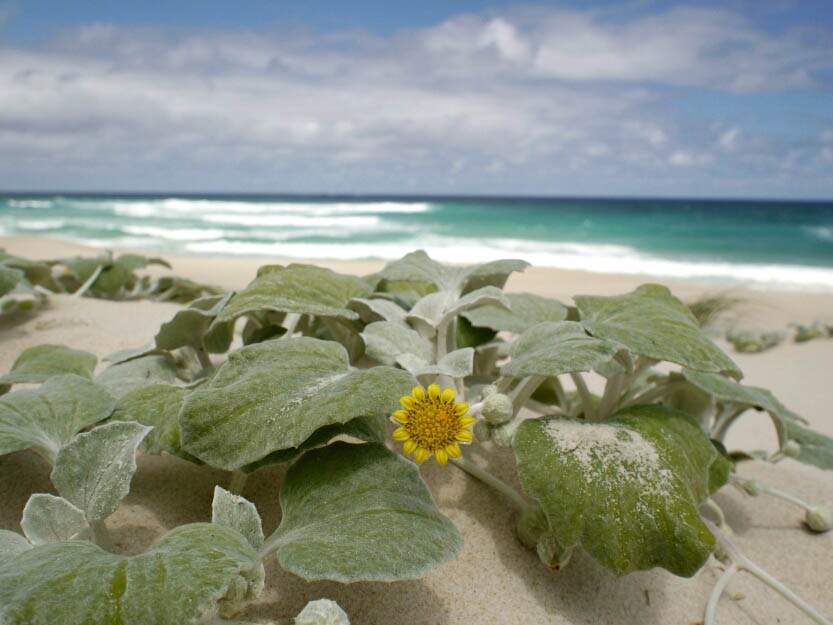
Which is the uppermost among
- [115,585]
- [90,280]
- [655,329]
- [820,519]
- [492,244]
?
[655,329]

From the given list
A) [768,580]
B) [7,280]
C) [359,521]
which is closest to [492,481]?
[359,521]

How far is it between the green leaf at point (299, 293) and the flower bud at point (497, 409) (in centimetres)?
41

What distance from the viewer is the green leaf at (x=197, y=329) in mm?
1666

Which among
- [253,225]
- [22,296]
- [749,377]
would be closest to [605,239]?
[253,225]

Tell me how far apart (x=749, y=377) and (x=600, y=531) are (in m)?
3.04

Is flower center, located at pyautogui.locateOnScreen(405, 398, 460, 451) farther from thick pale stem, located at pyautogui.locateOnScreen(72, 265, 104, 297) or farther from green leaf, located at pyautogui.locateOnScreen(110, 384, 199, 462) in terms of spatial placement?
thick pale stem, located at pyautogui.locateOnScreen(72, 265, 104, 297)

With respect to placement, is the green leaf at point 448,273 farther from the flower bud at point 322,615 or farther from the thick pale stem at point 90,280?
the thick pale stem at point 90,280

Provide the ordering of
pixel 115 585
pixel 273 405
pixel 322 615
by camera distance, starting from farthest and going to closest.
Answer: pixel 273 405 < pixel 322 615 < pixel 115 585

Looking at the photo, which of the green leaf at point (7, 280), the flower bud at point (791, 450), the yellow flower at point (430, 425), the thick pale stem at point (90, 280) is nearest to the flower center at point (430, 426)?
the yellow flower at point (430, 425)

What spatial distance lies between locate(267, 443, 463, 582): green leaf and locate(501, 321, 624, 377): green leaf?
295 millimetres

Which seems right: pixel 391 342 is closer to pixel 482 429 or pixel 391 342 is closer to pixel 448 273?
pixel 482 429

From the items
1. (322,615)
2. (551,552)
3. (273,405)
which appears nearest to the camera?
(322,615)

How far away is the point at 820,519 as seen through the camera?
68.6 inches

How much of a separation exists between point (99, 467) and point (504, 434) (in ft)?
2.48
